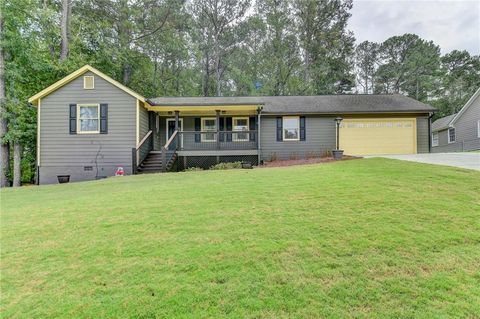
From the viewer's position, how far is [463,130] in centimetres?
2223

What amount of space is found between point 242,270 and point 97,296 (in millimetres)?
1488

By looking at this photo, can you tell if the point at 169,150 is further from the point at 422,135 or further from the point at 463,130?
the point at 463,130

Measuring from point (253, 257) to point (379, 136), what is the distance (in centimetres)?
1577

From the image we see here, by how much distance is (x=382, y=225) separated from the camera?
4125 mm

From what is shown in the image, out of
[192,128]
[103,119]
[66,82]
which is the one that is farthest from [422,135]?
[66,82]

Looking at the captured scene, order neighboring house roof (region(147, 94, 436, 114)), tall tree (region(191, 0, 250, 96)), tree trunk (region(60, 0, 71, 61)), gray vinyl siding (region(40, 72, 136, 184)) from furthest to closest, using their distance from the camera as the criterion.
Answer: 1. tall tree (region(191, 0, 250, 96))
2. tree trunk (region(60, 0, 71, 61))
3. neighboring house roof (region(147, 94, 436, 114))
4. gray vinyl siding (region(40, 72, 136, 184))

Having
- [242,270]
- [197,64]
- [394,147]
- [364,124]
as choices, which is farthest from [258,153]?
[197,64]

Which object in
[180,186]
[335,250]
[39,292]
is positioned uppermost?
[180,186]

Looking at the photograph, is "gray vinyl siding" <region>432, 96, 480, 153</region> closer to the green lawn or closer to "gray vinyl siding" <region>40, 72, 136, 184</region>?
the green lawn

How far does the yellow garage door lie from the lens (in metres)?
16.5

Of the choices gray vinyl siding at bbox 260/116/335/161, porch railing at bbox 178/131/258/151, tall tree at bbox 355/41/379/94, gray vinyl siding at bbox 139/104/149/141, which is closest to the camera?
gray vinyl siding at bbox 139/104/149/141

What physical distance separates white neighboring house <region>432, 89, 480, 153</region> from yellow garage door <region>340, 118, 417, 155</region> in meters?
8.14

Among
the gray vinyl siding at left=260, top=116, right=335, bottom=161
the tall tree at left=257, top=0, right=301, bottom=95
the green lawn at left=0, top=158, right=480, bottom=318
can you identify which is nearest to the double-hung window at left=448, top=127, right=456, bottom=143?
the tall tree at left=257, top=0, right=301, bottom=95

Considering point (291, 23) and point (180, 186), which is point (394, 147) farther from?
point (291, 23)
